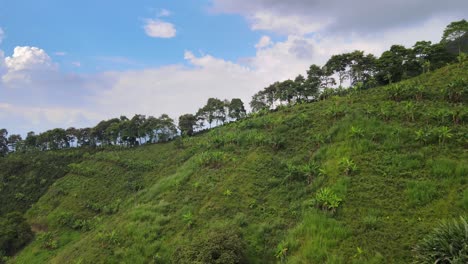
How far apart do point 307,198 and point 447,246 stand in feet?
41.0

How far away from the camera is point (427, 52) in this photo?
50156 mm

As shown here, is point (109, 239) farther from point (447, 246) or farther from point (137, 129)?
point (137, 129)

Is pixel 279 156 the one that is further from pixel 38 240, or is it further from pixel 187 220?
pixel 38 240

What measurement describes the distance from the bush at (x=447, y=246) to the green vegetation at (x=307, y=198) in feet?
0.16

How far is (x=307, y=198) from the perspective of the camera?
83.7 ft

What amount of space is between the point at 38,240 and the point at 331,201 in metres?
40.6

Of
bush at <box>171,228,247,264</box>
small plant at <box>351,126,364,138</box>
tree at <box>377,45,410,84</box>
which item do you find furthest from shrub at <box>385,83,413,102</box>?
bush at <box>171,228,247,264</box>

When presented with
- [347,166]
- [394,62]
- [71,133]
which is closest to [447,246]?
[347,166]

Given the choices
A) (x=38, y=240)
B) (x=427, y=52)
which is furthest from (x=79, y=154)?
(x=427, y=52)

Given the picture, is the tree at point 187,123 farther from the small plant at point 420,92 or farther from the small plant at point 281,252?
the small plant at point 281,252

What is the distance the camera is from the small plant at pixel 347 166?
981 inches

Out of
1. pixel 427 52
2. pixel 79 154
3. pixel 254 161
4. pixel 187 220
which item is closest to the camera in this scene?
pixel 187 220

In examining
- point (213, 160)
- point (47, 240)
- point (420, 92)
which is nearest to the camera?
point (420, 92)

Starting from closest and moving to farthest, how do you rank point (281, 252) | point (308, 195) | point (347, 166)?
point (281, 252), point (347, 166), point (308, 195)
